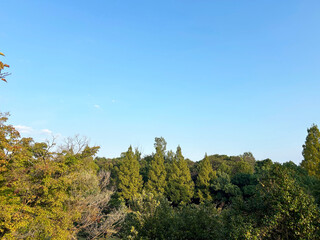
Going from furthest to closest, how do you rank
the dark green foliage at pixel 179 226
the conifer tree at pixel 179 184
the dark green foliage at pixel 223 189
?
the conifer tree at pixel 179 184, the dark green foliage at pixel 223 189, the dark green foliage at pixel 179 226

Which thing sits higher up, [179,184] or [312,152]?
[312,152]

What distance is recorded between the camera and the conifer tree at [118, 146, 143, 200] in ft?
121

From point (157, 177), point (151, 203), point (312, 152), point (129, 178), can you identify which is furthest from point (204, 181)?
point (151, 203)

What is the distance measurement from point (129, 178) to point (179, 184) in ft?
29.1

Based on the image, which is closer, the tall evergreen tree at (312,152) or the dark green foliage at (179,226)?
the dark green foliage at (179,226)

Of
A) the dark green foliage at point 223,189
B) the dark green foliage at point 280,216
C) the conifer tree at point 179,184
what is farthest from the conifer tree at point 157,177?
the dark green foliage at point 280,216

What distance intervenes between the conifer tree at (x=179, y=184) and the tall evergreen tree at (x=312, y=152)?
17.7 m

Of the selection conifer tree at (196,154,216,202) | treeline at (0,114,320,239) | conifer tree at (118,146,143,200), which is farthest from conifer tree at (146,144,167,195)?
conifer tree at (196,154,216,202)

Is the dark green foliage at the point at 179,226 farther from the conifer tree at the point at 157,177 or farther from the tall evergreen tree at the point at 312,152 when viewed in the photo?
the conifer tree at the point at 157,177

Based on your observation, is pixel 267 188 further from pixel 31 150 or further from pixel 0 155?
pixel 31 150

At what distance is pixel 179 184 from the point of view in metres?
36.7

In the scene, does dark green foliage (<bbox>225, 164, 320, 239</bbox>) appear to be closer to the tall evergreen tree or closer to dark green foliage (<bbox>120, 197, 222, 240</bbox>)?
dark green foliage (<bbox>120, 197, 222, 240</bbox>)

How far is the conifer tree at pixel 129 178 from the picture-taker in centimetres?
3684

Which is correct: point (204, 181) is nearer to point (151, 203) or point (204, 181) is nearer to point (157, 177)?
point (157, 177)
